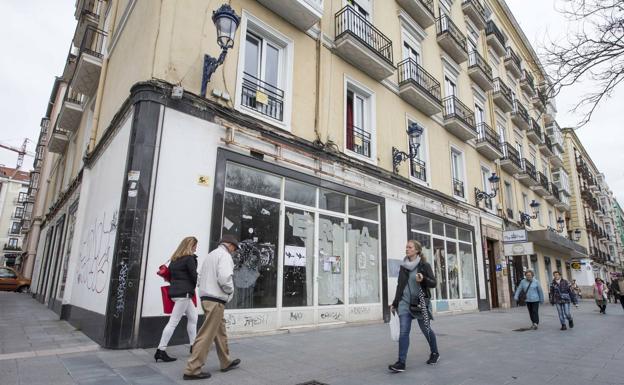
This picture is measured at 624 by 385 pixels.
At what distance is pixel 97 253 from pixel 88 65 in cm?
631

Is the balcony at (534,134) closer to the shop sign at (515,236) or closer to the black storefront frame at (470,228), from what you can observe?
the shop sign at (515,236)

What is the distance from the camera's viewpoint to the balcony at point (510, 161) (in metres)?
18.9

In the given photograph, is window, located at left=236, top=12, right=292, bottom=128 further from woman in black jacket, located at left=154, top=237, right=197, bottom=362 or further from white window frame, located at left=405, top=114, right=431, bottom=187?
white window frame, located at left=405, top=114, right=431, bottom=187

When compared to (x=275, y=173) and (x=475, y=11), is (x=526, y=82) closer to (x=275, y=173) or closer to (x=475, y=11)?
(x=475, y=11)

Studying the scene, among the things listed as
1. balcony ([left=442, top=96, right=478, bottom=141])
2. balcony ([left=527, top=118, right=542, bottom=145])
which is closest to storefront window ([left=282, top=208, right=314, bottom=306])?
balcony ([left=442, top=96, right=478, bottom=141])

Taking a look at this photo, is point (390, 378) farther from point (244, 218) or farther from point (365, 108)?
point (365, 108)

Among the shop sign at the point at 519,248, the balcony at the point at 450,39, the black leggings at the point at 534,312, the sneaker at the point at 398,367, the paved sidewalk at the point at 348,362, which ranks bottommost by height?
the paved sidewalk at the point at 348,362

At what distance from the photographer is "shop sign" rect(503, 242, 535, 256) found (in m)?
15.7

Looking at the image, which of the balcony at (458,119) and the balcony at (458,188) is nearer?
the balcony at (458,119)

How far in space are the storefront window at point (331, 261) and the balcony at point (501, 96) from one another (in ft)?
47.4

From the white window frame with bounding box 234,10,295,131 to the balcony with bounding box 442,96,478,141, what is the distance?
803 cm

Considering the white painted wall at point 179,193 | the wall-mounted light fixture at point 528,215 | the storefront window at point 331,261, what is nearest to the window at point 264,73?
the white painted wall at point 179,193

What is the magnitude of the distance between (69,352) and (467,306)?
Answer: 13.3 m

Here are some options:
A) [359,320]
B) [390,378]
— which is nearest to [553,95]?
[390,378]
